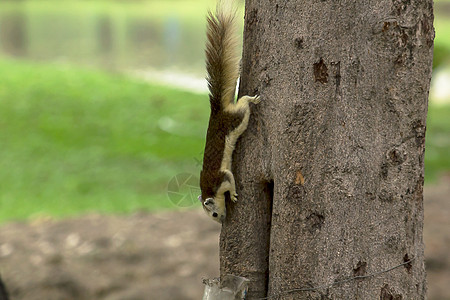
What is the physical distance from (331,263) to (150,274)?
310 cm

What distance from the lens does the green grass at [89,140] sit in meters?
7.36

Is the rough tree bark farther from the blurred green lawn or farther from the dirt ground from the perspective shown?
the blurred green lawn

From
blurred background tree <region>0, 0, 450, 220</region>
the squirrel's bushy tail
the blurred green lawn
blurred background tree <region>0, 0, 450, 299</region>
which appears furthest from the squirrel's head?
the blurred green lawn

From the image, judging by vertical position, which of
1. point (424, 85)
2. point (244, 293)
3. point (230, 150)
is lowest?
point (244, 293)

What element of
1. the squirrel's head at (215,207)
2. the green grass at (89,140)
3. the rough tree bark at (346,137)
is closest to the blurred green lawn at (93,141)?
the green grass at (89,140)

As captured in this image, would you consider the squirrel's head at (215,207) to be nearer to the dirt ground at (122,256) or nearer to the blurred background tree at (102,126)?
the blurred background tree at (102,126)

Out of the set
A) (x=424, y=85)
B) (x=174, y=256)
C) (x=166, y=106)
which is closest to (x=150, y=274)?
(x=174, y=256)

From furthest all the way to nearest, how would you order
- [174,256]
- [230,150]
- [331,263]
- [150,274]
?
[174,256]
[150,274]
[230,150]
[331,263]

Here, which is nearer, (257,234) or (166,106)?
(257,234)

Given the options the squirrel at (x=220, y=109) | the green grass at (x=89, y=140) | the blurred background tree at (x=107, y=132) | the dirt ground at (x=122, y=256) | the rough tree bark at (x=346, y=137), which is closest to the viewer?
the rough tree bark at (x=346, y=137)

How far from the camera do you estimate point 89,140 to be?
9.16 m

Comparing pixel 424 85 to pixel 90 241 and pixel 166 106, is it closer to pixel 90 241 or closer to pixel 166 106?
pixel 90 241

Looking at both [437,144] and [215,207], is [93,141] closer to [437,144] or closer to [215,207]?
[437,144]

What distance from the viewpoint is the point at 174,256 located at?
532 centimetres
